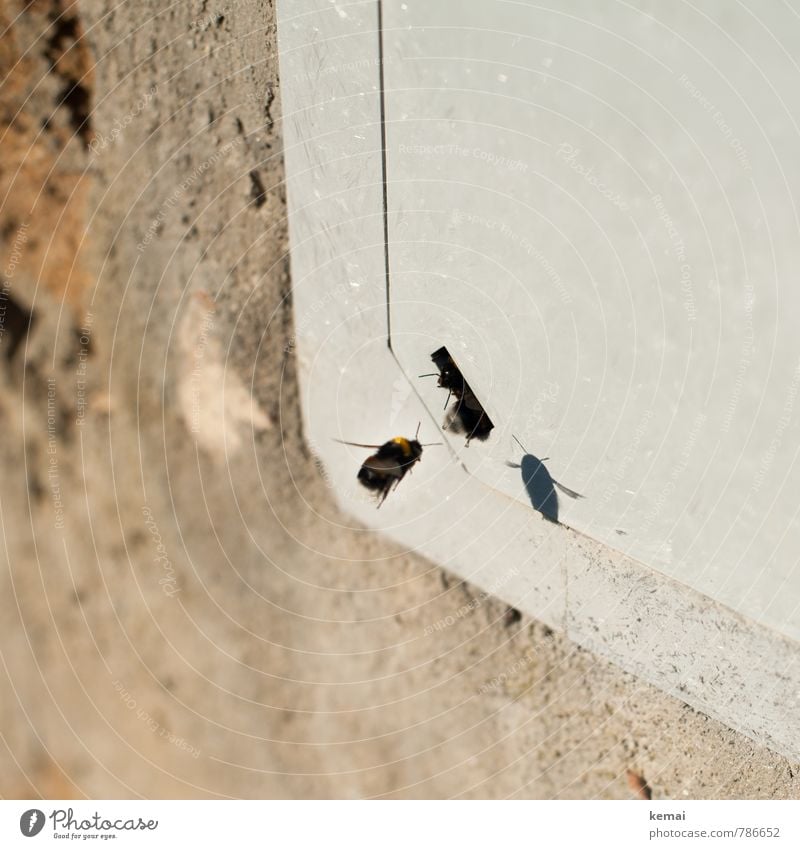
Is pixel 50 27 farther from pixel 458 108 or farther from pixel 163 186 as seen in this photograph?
pixel 458 108

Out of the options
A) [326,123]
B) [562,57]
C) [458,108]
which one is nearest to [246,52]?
[326,123]
